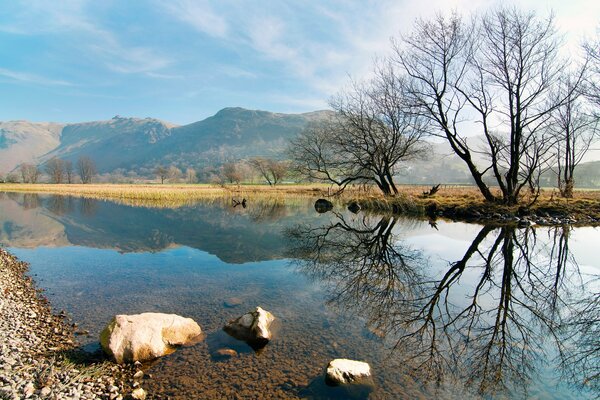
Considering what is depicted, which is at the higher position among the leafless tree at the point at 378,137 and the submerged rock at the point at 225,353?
the leafless tree at the point at 378,137

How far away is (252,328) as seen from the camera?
272 inches

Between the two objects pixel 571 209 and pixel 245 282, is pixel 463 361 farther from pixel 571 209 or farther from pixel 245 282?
pixel 571 209

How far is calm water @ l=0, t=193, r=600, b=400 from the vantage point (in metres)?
5.52

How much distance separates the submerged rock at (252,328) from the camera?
6785 millimetres

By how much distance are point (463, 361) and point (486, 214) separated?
22.2 metres

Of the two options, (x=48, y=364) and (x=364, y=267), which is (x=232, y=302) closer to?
(x=48, y=364)

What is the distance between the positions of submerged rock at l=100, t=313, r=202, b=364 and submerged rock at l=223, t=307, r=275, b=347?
0.81 m

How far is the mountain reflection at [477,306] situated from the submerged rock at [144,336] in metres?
4.27

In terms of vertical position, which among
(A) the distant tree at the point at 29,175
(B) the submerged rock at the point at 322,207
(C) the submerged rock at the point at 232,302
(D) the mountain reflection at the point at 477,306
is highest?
(A) the distant tree at the point at 29,175

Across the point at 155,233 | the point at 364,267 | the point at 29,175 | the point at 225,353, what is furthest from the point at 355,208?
the point at 29,175

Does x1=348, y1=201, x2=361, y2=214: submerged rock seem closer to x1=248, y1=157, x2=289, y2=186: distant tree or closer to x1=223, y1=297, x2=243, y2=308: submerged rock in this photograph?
x1=223, y1=297, x2=243, y2=308: submerged rock

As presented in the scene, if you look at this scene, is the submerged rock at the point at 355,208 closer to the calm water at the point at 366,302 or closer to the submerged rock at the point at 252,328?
the calm water at the point at 366,302

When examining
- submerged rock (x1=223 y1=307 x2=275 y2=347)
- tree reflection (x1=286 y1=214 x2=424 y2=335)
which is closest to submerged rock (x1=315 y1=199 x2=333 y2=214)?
tree reflection (x1=286 y1=214 x2=424 y2=335)

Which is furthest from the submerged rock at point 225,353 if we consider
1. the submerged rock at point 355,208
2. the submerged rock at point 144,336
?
the submerged rock at point 355,208
